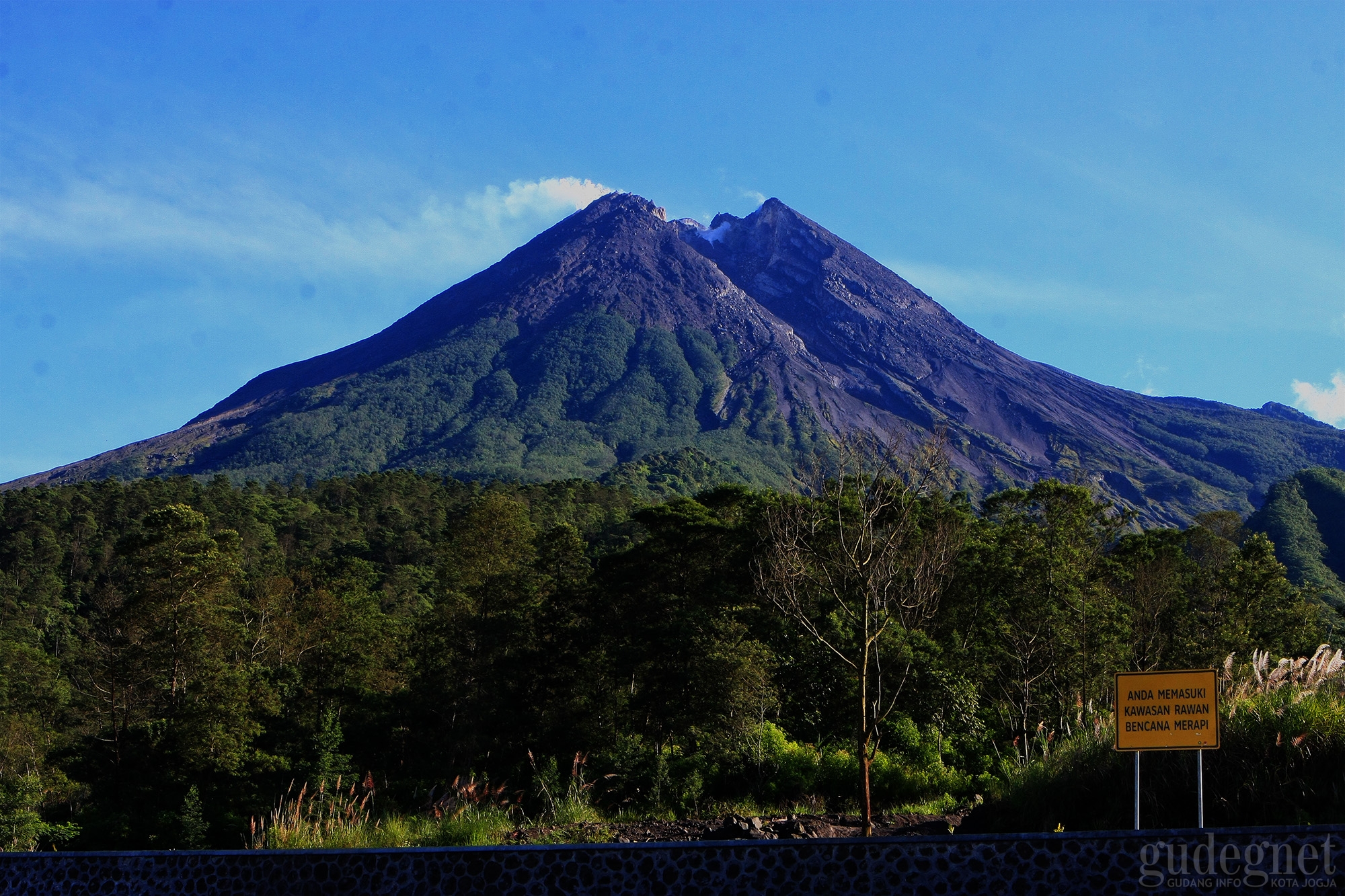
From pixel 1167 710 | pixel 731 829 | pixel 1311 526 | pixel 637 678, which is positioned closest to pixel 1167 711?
pixel 1167 710

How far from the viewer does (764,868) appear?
21.2 feet

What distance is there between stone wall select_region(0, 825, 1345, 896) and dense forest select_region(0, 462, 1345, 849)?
2492 millimetres

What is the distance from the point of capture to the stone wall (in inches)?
232

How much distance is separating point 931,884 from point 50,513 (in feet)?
196

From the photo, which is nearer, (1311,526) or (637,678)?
(637,678)

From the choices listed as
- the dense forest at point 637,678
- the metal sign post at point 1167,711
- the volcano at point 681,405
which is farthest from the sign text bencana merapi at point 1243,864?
the volcano at point 681,405

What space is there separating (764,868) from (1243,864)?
2.63 metres

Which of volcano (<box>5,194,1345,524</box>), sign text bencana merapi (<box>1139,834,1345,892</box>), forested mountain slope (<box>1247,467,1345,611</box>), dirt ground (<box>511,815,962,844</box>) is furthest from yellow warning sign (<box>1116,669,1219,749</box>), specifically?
volcano (<box>5,194,1345,524</box>)

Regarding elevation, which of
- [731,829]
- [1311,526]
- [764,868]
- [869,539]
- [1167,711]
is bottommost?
[731,829]

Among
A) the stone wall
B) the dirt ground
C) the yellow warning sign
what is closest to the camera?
the stone wall

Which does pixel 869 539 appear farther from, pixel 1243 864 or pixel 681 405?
pixel 681 405

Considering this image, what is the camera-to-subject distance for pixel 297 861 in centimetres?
718

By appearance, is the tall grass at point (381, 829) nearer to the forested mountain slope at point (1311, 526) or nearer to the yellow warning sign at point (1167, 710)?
the yellow warning sign at point (1167, 710)

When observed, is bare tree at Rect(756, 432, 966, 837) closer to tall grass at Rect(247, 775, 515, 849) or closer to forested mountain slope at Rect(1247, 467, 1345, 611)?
tall grass at Rect(247, 775, 515, 849)
